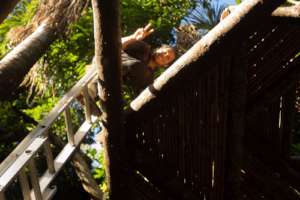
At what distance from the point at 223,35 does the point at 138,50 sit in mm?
1310

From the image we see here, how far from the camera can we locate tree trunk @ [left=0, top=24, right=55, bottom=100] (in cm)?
311

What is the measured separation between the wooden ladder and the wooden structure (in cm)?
2

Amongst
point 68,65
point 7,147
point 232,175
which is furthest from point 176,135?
point 7,147

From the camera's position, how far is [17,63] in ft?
11.2

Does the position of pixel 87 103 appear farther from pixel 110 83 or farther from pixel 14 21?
pixel 14 21

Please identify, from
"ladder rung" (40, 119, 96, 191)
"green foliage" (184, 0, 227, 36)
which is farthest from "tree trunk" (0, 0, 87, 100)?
"green foliage" (184, 0, 227, 36)

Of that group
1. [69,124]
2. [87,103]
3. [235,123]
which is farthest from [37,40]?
[235,123]

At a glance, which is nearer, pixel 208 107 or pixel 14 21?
pixel 208 107

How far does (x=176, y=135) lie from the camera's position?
407cm

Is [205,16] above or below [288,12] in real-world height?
below

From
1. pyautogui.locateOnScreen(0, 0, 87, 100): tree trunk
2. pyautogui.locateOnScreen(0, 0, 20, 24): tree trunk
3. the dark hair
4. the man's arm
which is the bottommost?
the dark hair

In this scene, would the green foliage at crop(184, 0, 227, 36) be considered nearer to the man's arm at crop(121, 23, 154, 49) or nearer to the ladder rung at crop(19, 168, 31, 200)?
the man's arm at crop(121, 23, 154, 49)

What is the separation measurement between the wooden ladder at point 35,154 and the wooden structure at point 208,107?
0.02 meters

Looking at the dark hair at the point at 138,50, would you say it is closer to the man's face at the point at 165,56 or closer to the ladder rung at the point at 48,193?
the man's face at the point at 165,56
